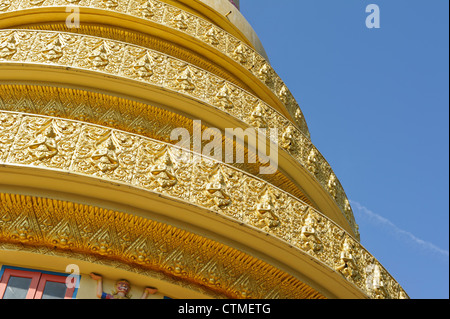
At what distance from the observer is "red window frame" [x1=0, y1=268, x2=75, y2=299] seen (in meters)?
6.76

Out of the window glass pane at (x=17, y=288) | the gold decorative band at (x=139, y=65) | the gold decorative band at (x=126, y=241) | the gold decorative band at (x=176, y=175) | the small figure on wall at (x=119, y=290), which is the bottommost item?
the window glass pane at (x=17, y=288)

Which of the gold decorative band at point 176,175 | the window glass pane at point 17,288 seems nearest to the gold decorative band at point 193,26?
the gold decorative band at point 176,175

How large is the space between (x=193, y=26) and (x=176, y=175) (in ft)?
21.3

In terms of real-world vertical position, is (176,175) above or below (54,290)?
A: above

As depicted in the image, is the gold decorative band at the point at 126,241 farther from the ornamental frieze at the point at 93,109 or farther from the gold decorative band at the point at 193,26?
the gold decorative band at the point at 193,26

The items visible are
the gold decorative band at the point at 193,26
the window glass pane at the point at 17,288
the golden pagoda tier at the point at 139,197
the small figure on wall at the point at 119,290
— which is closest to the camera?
the window glass pane at the point at 17,288

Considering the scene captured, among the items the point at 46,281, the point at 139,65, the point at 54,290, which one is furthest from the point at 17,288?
the point at 139,65

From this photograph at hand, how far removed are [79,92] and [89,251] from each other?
141 inches

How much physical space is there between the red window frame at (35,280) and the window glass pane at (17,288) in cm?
4

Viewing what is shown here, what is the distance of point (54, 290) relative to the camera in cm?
687

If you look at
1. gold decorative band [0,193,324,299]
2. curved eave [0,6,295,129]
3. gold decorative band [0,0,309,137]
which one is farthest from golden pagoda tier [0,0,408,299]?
gold decorative band [0,0,309,137]

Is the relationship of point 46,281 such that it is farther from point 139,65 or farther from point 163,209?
point 139,65

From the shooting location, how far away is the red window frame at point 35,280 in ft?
22.2
